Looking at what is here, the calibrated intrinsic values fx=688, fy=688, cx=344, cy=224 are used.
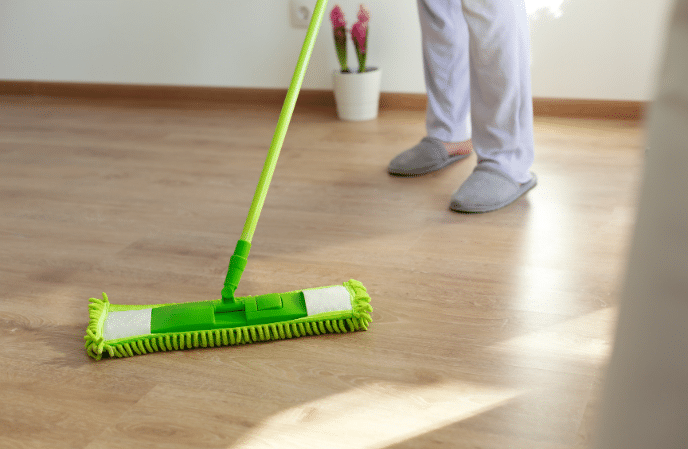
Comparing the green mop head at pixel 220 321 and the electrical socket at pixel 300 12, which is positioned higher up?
the electrical socket at pixel 300 12

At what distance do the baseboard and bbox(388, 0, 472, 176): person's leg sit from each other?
0.55m

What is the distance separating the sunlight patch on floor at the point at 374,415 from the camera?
32.6 inches

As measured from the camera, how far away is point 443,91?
72.7 inches

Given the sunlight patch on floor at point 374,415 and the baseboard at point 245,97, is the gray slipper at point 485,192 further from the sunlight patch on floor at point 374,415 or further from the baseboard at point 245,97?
the baseboard at point 245,97

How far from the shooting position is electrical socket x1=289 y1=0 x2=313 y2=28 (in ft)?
8.23

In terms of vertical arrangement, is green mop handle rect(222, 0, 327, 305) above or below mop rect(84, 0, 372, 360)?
above

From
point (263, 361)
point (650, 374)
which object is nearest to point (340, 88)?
point (263, 361)

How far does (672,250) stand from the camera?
357 millimetres

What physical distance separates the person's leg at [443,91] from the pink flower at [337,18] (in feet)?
1.86

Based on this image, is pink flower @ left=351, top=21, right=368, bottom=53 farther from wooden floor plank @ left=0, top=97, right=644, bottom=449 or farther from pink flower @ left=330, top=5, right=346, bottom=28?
wooden floor plank @ left=0, top=97, right=644, bottom=449

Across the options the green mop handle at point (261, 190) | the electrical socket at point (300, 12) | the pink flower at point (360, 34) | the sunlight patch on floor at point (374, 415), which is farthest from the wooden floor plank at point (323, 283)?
the electrical socket at point (300, 12)

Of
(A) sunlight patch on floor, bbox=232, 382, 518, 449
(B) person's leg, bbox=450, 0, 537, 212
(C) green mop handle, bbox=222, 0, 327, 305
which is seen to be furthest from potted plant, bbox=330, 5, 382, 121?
(A) sunlight patch on floor, bbox=232, 382, 518, 449

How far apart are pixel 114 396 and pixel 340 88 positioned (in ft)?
5.35

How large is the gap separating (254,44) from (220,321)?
1.84 meters
